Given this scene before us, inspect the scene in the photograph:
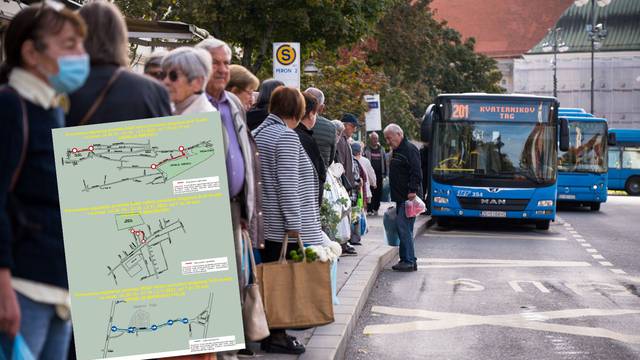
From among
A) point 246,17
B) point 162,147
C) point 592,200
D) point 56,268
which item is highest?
point 246,17

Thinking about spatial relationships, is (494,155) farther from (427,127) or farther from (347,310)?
(347,310)

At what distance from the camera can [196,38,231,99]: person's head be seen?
5.72 metres

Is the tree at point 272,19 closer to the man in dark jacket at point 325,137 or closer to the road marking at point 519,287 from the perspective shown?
the road marking at point 519,287

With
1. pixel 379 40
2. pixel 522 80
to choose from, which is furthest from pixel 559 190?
pixel 522 80

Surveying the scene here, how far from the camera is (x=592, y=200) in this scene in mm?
33875

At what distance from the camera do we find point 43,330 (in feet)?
12.2

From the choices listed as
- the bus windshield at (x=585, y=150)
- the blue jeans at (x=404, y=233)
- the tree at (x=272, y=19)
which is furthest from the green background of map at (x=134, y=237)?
the bus windshield at (x=585, y=150)

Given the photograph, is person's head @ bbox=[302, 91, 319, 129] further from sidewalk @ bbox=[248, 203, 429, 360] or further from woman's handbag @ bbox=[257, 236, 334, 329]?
woman's handbag @ bbox=[257, 236, 334, 329]

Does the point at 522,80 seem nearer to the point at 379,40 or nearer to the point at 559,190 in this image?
the point at 379,40

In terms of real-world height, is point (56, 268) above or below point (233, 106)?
below

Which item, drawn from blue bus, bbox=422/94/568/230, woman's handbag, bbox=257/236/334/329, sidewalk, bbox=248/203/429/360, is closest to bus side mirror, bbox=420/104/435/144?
blue bus, bbox=422/94/568/230

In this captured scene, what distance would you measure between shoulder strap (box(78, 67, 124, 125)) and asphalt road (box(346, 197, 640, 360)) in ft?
13.5

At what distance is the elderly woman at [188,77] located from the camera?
5059 millimetres

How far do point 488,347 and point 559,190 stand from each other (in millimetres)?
25970
